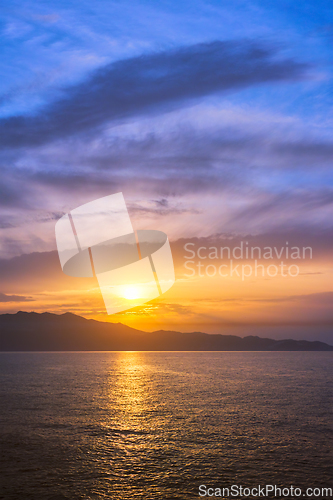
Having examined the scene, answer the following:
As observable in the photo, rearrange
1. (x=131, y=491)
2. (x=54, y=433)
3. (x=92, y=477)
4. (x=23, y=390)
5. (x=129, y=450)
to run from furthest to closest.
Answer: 1. (x=23, y=390)
2. (x=54, y=433)
3. (x=129, y=450)
4. (x=92, y=477)
5. (x=131, y=491)

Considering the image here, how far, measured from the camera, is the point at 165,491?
79.6ft

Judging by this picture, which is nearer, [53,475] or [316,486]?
[316,486]

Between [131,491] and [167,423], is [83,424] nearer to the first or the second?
[167,423]

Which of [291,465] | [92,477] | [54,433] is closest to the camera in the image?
[92,477]

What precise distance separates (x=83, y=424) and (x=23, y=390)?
41.7m

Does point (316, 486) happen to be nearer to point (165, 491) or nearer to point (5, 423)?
point (165, 491)

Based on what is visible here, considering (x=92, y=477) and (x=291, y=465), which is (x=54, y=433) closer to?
(x=92, y=477)

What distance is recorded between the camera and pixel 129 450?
34.2 m

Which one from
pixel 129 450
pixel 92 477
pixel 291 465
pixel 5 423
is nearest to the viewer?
pixel 92 477

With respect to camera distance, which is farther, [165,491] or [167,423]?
[167,423]

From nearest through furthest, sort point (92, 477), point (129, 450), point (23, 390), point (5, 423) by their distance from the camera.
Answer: point (92, 477) < point (129, 450) < point (5, 423) < point (23, 390)

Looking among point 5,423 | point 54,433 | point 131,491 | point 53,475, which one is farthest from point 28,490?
point 5,423

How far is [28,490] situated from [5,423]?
77.4ft

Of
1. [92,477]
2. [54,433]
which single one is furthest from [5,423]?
[92,477]
